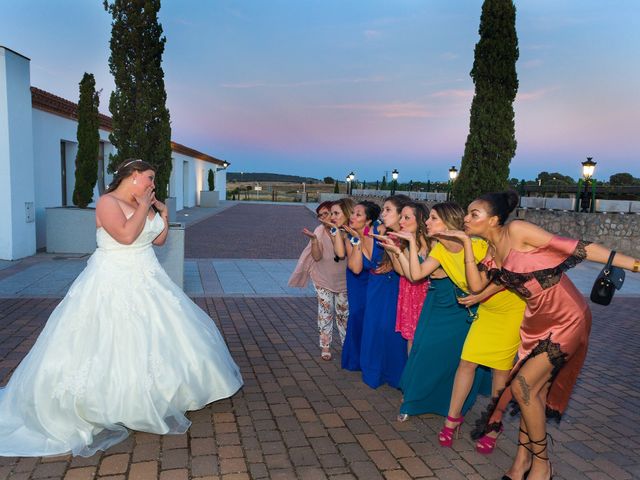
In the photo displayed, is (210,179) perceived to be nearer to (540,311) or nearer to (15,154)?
(15,154)

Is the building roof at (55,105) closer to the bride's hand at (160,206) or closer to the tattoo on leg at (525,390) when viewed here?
the bride's hand at (160,206)

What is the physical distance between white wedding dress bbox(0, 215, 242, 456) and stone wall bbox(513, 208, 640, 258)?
14228 millimetres

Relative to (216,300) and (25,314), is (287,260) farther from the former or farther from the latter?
(25,314)

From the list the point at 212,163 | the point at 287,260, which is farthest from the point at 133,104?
the point at 212,163

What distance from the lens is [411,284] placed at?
4223mm

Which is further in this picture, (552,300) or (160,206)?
(160,206)

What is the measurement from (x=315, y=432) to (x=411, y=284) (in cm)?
146

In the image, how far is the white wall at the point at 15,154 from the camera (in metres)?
10.4

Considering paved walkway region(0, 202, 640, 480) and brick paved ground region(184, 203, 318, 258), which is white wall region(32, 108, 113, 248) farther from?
paved walkway region(0, 202, 640, 480)

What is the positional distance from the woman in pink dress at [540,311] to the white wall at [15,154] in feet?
35.7

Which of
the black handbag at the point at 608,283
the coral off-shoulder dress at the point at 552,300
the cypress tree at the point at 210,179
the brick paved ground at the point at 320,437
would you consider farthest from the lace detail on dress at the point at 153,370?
the cypress tree at the point at 210,179

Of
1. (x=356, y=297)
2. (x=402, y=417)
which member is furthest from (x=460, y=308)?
(x=356, y=297)

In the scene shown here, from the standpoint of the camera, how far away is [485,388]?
169 inches

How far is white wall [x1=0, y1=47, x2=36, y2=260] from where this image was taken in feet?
34.2
